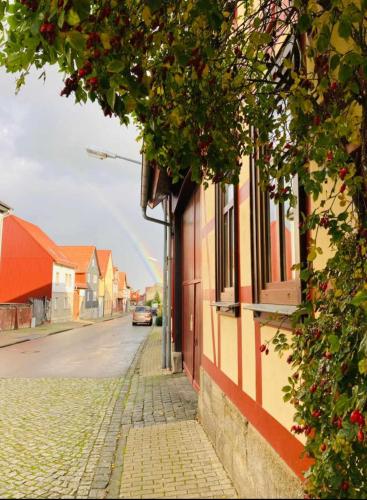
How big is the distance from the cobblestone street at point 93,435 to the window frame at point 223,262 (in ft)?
4.89

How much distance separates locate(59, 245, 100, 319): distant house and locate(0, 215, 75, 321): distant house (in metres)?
6.64

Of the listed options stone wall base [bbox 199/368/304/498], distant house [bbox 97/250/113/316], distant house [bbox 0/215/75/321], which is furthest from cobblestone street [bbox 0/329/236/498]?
distant house [bbox 97/250/113/316]

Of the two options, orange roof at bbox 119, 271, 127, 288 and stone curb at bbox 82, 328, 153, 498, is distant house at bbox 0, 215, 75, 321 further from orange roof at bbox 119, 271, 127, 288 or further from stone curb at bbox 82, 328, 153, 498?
orange roof at bbox 119, 271, 127, 288

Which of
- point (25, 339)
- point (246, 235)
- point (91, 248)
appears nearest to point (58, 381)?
point (246, 235)

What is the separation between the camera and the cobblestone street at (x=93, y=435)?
12.6 feet

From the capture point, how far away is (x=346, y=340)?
1.57 meters

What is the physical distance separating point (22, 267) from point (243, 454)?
34.6 meters

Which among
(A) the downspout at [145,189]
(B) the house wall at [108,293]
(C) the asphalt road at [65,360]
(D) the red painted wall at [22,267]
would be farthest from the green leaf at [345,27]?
(B) the house wall at [108,293]

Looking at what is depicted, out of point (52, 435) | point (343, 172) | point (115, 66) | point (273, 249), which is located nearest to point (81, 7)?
point (115, 66)

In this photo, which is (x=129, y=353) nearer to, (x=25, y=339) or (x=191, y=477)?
(x=25, y=339)

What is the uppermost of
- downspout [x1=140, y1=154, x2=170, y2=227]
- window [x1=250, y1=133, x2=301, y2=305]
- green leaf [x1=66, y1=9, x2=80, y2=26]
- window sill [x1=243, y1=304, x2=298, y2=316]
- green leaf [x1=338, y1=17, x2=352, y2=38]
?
downspout [x1=140, y1=154, x2=170, y2=227]

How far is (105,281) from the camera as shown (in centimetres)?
6281

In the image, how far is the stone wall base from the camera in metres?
2.74

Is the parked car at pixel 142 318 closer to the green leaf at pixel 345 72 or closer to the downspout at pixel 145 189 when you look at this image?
the downspout at pixel 145 189
